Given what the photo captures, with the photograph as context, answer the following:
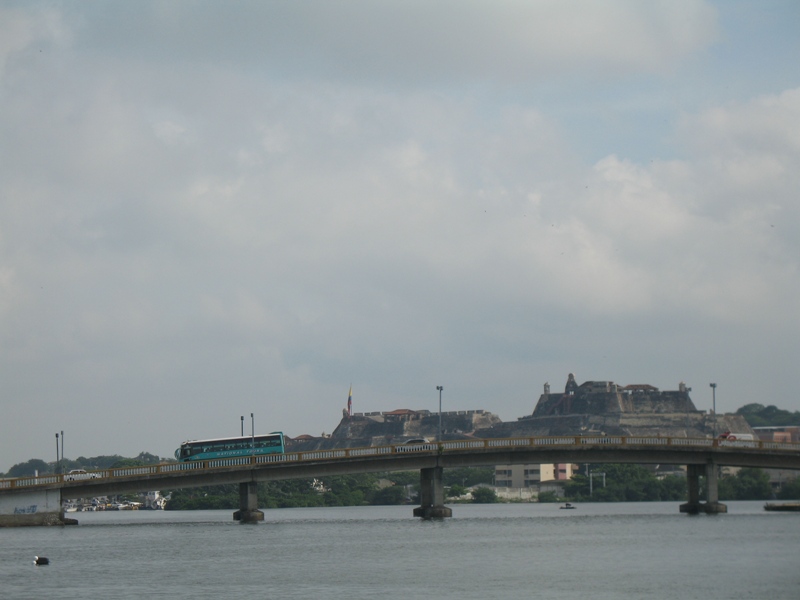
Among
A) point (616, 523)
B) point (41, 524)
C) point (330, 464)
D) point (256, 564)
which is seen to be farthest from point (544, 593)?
point (41, 524)

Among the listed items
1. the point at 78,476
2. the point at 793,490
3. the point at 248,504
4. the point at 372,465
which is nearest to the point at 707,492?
the point at 793,490

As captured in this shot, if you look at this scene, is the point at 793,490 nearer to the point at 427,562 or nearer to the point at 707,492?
the point at 707,492

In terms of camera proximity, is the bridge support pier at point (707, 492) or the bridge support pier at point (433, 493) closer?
the bridge support pier at point (707, 492)

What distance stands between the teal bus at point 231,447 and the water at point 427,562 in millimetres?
18929

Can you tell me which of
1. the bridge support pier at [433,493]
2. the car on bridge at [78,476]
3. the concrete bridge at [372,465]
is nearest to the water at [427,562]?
the concrete bridge at [372,465]

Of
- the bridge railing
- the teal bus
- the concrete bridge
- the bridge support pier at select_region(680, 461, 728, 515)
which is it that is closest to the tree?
the concrete bridge

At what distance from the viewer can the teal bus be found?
13050 centimetres

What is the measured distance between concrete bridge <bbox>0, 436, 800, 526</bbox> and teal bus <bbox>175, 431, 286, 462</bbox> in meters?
7.47

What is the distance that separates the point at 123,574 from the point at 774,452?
2766 inches

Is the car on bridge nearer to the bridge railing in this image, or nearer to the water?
the bridge railing

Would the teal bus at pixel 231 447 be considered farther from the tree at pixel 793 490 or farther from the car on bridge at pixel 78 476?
the tree at pixel 793 490

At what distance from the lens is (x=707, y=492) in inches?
4902

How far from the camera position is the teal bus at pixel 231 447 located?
130500 millimetres

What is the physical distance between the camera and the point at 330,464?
11988cm
